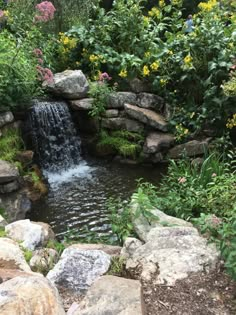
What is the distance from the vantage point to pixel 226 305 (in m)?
2.39

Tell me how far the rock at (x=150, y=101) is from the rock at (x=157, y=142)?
0.70m

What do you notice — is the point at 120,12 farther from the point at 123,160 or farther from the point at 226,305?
the point at 226,305

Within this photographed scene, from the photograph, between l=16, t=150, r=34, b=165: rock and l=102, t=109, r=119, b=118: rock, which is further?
l=102, t=109, r=119, b=118: rock

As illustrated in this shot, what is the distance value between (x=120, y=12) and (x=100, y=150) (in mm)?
2977

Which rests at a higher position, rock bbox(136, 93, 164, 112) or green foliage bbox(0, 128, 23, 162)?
rock bbox(136, 93, 164, 112)

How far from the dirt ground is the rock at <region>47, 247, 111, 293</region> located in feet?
1.40

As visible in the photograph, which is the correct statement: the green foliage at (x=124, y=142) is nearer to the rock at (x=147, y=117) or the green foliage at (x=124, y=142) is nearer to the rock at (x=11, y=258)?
the rock at (x=147, y=117)

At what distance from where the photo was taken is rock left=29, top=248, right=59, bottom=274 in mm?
3162

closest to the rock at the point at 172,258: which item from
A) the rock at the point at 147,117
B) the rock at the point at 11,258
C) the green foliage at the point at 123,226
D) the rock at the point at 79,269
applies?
the rock at the point at 79,269

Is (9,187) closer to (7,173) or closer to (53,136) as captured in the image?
(7,173)

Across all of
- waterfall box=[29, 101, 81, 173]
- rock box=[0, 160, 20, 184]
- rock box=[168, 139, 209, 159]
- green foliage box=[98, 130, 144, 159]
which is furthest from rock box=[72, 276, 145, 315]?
green foliage box=[98, 130, 144, 159]

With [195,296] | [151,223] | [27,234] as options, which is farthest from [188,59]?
[195,296]

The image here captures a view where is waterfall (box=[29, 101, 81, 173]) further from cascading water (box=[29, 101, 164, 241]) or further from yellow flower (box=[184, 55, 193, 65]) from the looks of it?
yellow flower (box=[184, 55, 193, 65])

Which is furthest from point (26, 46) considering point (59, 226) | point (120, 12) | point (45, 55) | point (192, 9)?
point (192, 9)
